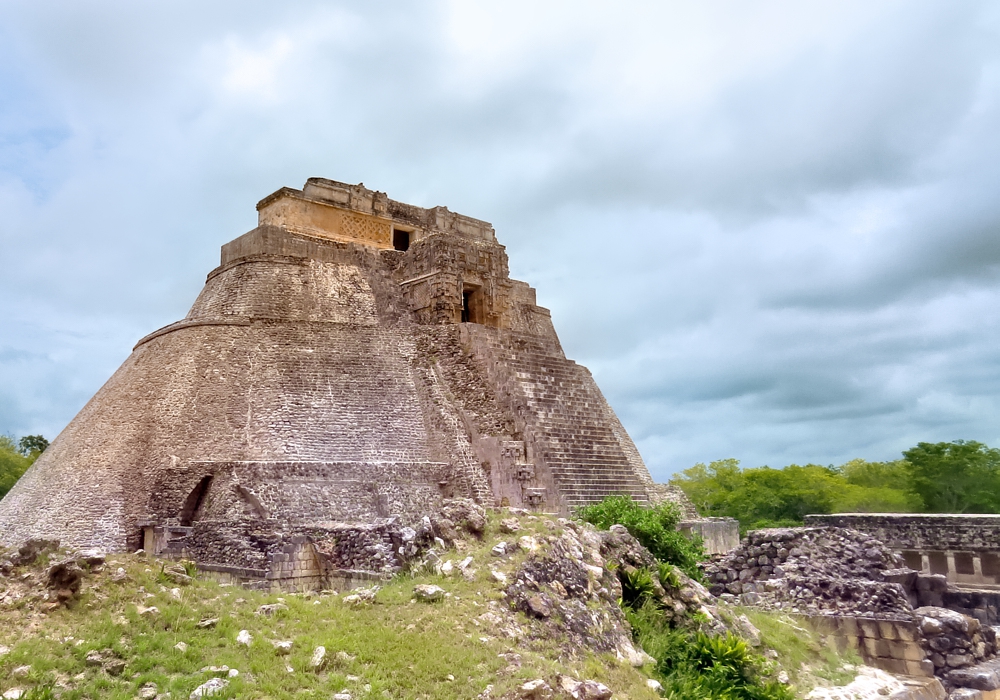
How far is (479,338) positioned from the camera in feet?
57.5

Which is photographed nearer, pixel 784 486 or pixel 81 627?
pixel 81 627

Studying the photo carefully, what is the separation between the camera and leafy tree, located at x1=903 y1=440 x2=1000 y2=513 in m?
26.2

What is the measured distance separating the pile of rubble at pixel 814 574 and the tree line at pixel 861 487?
1728 centimetres

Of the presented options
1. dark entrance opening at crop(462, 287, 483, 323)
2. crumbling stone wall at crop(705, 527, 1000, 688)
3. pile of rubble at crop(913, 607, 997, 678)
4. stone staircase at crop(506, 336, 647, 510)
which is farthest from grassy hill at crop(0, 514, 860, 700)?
dark entrance opening at crop(462, 287, 483, 323)

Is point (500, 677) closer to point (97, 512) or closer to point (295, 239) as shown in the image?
point (97, 512)

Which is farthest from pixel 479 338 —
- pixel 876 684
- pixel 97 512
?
pixel 876 684

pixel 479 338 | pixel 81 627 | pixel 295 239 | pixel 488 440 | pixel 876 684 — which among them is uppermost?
pixel 295 239

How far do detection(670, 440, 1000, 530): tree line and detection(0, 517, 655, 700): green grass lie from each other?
22033 millimetres

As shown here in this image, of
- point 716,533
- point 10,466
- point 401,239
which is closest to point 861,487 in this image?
point 716,533

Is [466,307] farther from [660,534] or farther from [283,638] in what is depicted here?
[283,638]

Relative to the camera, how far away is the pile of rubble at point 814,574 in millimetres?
8000

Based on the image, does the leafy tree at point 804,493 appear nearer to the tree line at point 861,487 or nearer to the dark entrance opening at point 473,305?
the tree line at point 861,487

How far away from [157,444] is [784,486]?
28.5m

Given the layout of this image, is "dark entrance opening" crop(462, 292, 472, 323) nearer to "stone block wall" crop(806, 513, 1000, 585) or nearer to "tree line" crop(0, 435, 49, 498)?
"stone block wall" crop(806, 513, 1000, 585)
